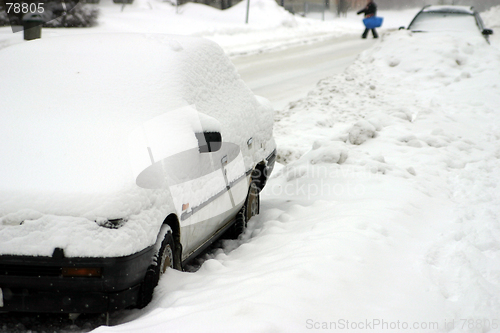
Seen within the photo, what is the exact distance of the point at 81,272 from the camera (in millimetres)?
2908

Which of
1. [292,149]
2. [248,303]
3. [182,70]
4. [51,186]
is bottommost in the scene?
[292,149]

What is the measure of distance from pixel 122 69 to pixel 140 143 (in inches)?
36.6

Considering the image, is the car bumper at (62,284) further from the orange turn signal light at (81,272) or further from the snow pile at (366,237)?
the snow pile at (366,237)

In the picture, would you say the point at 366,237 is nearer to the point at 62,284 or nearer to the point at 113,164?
the point at 113,164

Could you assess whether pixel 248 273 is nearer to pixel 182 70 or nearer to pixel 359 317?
pixel 359 317

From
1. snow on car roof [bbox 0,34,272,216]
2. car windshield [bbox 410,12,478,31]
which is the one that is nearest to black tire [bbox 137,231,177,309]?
snow on car roof [bbox 0,34,272,216]

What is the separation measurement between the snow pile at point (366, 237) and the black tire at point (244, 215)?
121 mm

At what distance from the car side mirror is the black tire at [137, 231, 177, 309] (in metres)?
0.71

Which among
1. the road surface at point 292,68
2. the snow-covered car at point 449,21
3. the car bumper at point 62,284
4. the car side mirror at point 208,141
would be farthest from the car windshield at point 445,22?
the car bumper at point 62,284

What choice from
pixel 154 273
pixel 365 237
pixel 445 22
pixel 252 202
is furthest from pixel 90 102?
pixel 445 22

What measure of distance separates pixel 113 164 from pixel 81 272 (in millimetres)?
657

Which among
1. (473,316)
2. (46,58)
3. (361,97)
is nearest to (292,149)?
(361,97)

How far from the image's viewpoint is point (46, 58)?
4219 millimetres

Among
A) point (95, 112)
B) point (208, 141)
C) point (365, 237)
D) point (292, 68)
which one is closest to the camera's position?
point (95, 112)
